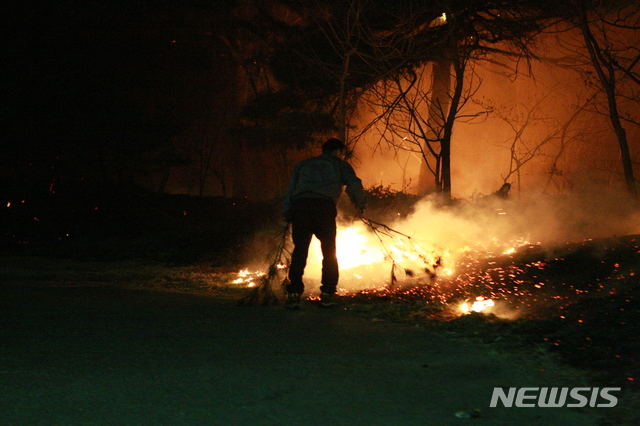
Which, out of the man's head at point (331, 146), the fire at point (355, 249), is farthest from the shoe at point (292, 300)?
the fire at point (355, 249)

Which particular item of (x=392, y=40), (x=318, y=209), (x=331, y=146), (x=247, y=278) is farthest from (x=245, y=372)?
(x=392, y=40)

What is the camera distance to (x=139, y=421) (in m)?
3.52

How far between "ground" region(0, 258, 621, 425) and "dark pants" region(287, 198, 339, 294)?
0.38m

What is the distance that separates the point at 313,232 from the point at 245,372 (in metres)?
2.82

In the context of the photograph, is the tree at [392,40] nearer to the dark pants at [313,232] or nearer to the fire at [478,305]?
the dark pants at [313,232]

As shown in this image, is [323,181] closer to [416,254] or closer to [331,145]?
[331,145]

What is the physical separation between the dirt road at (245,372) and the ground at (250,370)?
0.04 ft

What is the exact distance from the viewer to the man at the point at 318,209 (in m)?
6.95

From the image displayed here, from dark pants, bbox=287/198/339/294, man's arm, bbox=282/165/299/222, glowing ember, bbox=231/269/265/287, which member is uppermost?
man's arm, bbox=282/165/299/222

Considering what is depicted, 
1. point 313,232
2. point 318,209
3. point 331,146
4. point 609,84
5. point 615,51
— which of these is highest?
point 615,51

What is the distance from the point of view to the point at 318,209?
6.94 metres

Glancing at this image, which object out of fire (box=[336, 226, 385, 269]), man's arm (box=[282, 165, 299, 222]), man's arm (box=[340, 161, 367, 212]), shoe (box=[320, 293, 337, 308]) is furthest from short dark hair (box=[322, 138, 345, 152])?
fire (box=[336, 226, 385, 269])

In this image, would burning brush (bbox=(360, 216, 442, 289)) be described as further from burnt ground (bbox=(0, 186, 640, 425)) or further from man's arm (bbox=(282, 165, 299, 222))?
man's arm (bbox=(282, 165, 299, 222))

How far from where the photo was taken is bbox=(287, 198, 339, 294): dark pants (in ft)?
22.8
